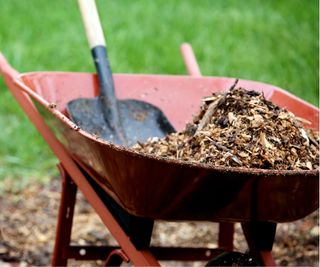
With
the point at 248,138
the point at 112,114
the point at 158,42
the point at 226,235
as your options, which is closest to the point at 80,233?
the point at 226,235

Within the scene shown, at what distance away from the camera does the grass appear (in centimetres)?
411

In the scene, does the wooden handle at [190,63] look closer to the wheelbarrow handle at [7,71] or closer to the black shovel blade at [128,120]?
the black shovel blade at [128,120]

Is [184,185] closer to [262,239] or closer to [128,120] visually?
[262,239]

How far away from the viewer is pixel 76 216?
3316 mm

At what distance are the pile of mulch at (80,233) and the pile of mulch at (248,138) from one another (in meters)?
1.04

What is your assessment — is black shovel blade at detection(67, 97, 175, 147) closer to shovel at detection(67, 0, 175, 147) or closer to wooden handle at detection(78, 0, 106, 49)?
shovel at detection(67, 0, 175, 147)

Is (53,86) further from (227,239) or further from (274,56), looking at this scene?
(274,56)

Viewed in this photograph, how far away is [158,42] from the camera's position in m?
5.05

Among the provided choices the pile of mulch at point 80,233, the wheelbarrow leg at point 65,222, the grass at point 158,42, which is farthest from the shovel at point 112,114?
the grass at point 158,42

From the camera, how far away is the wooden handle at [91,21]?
8.09 ft

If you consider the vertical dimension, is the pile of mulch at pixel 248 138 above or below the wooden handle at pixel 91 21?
below

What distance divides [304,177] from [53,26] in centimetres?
392

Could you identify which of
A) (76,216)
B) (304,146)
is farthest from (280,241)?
(304,146)

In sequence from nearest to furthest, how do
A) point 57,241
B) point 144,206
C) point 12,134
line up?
point 144,206
point 57,241
point 12,134
